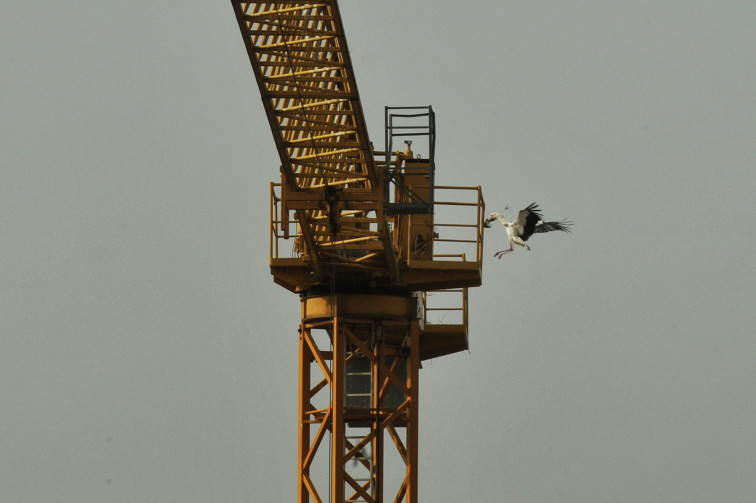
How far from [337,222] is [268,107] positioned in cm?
360

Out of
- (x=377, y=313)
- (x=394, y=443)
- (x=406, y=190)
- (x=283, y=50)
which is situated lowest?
(x=394, y=443)

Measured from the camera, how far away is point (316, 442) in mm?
53281

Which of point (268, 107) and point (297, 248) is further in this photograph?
point (297, 248)

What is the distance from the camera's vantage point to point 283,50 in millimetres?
46250

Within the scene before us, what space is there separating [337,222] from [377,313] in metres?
4.76

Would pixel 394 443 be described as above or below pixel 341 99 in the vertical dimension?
below

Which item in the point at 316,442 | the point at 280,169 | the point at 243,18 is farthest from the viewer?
the point at 316,442

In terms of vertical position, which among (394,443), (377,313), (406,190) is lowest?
(394,443)

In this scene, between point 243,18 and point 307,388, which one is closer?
point 243,18

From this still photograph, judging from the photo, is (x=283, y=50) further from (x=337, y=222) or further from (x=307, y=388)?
(x=307, y=388)

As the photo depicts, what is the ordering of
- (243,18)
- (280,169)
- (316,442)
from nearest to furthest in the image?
(243,18)
(280,169)
(316,442)

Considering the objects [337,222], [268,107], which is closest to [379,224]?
[337,222]

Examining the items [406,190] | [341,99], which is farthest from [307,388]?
[341,99]

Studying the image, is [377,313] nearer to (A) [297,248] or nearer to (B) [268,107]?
(A) [297,248]
